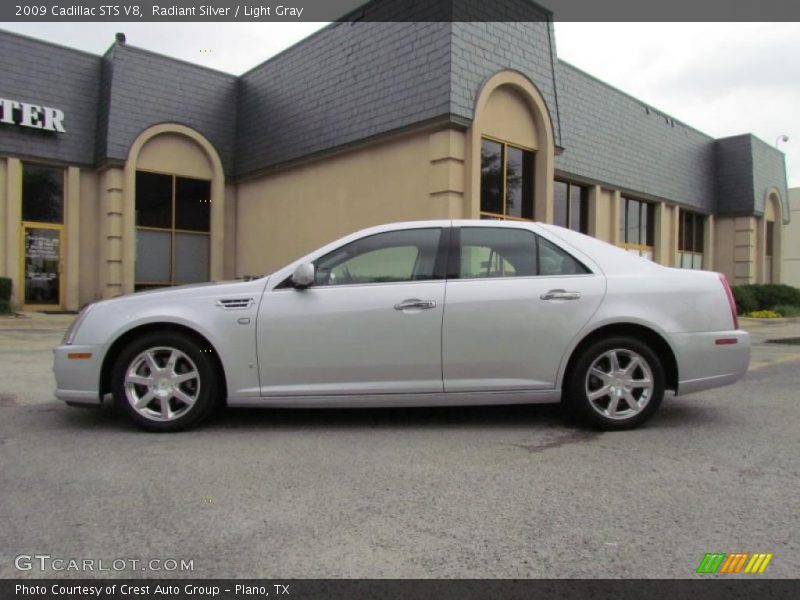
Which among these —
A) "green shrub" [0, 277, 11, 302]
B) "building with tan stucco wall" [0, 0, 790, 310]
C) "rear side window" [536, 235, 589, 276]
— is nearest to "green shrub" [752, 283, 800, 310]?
"building with tan stucco wall" [0, 0, 790, 310]

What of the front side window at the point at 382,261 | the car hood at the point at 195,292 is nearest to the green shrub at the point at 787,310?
the front side window at the point at 382,261

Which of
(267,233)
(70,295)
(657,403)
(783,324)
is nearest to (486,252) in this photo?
(657,403)

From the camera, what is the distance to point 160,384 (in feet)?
14.8

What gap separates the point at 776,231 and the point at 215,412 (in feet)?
87.1

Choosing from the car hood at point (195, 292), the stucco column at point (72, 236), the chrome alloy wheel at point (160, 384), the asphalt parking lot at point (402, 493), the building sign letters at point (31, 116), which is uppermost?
the building sign letters at point (31, 116)

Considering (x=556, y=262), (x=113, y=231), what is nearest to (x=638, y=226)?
(x=113, y=231)

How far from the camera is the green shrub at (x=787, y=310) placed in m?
18.9

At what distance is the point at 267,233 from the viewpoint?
54.3 feet

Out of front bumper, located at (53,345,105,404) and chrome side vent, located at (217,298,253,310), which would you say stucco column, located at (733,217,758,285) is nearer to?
chrome side vent, located at (217,298,253,310)

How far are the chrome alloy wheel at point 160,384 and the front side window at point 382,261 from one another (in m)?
1.19

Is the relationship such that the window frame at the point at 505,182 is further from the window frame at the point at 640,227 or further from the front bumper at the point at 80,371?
the front bumper at the point at 80,371

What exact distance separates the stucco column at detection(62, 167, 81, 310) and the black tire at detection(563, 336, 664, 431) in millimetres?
15110

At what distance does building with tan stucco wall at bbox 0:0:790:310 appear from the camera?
39.1ft
